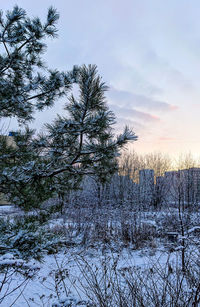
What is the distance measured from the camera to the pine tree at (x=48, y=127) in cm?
230

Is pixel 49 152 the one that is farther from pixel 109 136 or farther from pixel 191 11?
pixel 191 11

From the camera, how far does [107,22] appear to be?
3.76m

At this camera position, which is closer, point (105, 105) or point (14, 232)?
point (14, 232)

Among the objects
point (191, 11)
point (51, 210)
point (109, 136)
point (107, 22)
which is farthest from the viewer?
point (107, 22)

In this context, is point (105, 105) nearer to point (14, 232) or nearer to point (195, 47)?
point (14, 232)

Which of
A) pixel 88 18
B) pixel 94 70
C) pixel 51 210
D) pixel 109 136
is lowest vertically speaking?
pixel 51 210

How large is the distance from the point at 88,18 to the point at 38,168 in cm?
273

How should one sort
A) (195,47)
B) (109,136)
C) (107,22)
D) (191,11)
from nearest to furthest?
(109,136) < (191,11) < (107,22) < (195,47)

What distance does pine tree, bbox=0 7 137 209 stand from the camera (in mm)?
2299

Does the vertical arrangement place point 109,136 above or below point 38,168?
above

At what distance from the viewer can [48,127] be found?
2.36 metres

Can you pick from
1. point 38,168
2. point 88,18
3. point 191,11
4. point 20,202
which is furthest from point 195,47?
point 20,202

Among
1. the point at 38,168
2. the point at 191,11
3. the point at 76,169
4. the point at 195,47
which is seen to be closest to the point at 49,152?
the point at 38,168

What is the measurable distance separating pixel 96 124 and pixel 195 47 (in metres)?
3.29
